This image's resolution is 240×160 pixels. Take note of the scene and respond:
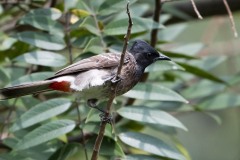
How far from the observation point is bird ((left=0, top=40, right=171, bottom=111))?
357cm

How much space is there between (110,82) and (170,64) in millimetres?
524

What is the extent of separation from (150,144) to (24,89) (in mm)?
781

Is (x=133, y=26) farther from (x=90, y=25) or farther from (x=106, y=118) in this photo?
(x=106, y=118)

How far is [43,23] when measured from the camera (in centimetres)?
400

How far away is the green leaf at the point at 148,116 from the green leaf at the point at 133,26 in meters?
0.49

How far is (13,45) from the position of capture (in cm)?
430

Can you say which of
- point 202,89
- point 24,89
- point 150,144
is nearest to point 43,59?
point 24,89

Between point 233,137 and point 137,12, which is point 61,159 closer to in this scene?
point 137,12

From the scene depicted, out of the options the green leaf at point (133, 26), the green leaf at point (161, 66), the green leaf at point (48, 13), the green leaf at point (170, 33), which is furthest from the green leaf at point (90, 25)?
the green leaf at point (170, 33)

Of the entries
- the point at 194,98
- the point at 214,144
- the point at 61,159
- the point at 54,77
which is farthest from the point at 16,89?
the point at 214,144

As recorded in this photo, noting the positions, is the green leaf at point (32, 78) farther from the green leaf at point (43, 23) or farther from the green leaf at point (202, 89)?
the green leaf at point (202, 89)

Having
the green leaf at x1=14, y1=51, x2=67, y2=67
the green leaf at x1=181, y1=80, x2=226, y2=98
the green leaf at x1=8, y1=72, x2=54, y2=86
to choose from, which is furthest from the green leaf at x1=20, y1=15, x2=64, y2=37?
the green leaf at x1=181, y1=80, x2=226, y2=98

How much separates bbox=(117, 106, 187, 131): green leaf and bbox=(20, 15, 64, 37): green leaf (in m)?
0.72

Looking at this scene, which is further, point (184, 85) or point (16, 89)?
point (184, 85)
